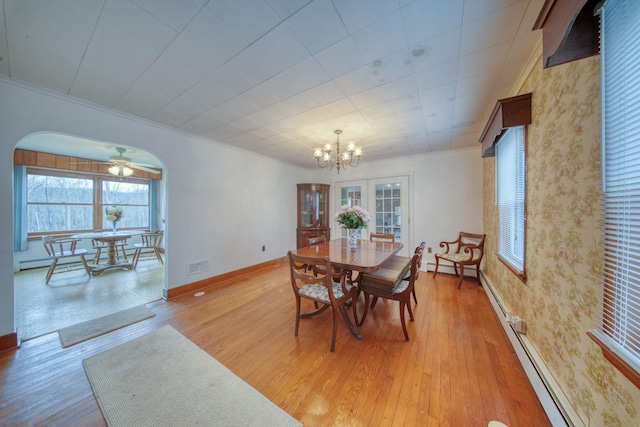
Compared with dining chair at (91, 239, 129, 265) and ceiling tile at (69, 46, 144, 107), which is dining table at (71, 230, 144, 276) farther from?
ceiling tile at (69, 46, 144, 107)

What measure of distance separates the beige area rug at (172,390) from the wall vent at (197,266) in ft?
4.55

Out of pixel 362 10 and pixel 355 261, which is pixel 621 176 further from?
pixel 355 261

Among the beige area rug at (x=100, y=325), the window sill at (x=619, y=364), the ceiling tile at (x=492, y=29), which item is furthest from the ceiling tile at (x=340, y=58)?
the beige area rug at (x=100, y=325)

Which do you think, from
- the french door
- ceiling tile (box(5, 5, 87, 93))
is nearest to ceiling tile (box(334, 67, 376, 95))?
ceiling tile (box(5, 5, 87, 93))

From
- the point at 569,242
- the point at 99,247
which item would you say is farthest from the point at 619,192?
the point at 99,247

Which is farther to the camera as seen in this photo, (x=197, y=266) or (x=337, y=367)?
(x=197, y=266)

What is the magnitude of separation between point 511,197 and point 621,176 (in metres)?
1.62

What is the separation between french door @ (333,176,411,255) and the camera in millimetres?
4555

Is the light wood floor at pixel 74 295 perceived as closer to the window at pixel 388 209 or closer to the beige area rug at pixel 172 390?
the beige area rug at pixel 172 390

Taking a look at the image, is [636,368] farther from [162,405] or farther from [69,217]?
[69,217]

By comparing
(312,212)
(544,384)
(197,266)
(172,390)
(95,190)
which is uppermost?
(95,190)

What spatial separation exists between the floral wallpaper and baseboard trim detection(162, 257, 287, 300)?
153 inches

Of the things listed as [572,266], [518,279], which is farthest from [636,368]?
[518,279]

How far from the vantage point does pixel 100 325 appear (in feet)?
7.54
